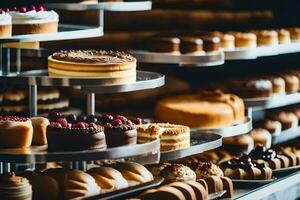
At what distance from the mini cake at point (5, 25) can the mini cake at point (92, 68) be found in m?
0.27

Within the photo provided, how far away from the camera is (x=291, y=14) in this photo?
23.2ft

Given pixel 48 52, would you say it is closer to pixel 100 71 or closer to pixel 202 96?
pixel 100 71

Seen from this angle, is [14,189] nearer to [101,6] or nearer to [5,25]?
[5,25]

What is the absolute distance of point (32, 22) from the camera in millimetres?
4281

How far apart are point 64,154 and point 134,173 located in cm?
59

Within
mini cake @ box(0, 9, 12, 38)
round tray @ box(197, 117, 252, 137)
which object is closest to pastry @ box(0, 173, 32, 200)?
mini cake @ box(0, 9, 12, 38)

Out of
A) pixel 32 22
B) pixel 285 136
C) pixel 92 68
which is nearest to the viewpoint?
pixel 92 68

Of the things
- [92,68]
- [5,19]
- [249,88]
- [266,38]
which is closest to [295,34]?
[266,38]

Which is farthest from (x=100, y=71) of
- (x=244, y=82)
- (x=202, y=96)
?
(x=244, y=82)

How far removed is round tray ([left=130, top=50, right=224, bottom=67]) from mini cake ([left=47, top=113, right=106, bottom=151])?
4.20 feet

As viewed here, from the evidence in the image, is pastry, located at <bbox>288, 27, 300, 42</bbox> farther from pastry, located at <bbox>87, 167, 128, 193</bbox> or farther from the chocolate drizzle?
pastry, located at <bbox>87, 167, 128, 193</bbox>

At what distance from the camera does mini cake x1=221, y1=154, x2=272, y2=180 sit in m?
5.04

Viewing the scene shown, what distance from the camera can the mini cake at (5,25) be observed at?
4.03 metres

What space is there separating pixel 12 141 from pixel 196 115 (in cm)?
155
